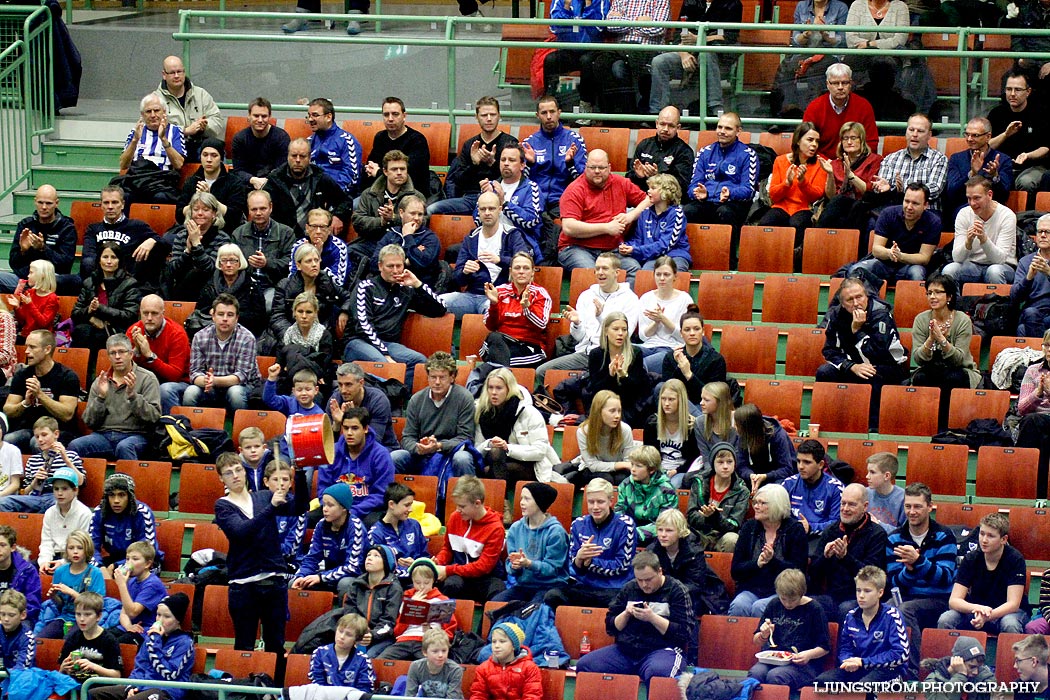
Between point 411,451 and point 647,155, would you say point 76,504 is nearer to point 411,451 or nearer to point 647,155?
point 411,451

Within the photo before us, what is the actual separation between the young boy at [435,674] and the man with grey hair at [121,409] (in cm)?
301

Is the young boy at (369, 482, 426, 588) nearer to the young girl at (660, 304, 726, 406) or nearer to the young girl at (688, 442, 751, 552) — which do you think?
the young girl at (688, 442, 751, 552)

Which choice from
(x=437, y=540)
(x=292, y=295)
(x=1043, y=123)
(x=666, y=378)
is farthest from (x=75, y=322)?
(x=1043, y=123)

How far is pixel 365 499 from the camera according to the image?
10.6 m

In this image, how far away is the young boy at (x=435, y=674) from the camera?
9320 millimetres

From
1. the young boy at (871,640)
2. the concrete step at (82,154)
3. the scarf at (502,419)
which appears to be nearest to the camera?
the young boy at (871,640)

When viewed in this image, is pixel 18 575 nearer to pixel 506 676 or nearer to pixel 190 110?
pixel 506 676

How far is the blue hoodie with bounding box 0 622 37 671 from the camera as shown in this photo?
9914 millimetres

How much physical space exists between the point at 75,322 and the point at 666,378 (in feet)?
14.5

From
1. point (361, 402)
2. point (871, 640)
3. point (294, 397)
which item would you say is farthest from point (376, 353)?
point (871, 640)

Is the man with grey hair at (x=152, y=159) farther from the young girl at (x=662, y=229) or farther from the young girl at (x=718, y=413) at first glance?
the young girl at (x=718, y=413)

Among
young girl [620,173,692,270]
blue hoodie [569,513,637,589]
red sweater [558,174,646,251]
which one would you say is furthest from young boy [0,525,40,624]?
young girl [620,173,692,270]

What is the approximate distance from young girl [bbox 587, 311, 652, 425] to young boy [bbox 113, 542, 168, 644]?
9.95 feet

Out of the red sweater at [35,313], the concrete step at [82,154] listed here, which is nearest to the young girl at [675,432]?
the red sweater at [35,313]
